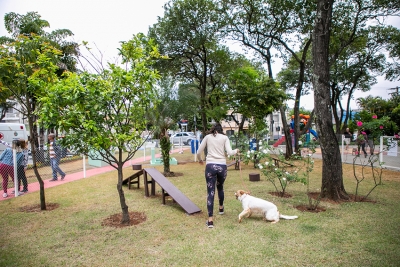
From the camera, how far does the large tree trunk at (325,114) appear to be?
6129 millimetres

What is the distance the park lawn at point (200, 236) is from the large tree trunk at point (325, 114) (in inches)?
18.9

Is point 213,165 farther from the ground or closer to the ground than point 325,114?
closer to the ground

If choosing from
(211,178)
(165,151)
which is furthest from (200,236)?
(165,151)

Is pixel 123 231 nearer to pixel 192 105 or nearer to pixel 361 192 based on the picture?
pixel 361 192

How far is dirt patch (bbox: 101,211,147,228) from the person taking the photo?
492 centimetres

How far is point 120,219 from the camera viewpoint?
5215 millimetres

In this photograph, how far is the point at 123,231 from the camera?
14.9 feet

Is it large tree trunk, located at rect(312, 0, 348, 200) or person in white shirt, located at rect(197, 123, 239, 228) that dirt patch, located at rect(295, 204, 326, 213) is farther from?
person in white shirt, located at rect(197, 123, 239, 228)

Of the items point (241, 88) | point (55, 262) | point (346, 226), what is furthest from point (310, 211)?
point (241, 88)

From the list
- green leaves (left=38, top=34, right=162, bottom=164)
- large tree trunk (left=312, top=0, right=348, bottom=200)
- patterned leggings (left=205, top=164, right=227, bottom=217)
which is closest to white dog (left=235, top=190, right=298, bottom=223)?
patterned leggings (left=205, top=164, right=227, bottom=217)

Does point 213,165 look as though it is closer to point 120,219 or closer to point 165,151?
point 120,219

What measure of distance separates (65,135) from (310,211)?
16.0ft

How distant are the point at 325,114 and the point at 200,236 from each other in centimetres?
405

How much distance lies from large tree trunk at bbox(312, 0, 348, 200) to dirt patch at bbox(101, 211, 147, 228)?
4.14 metres
